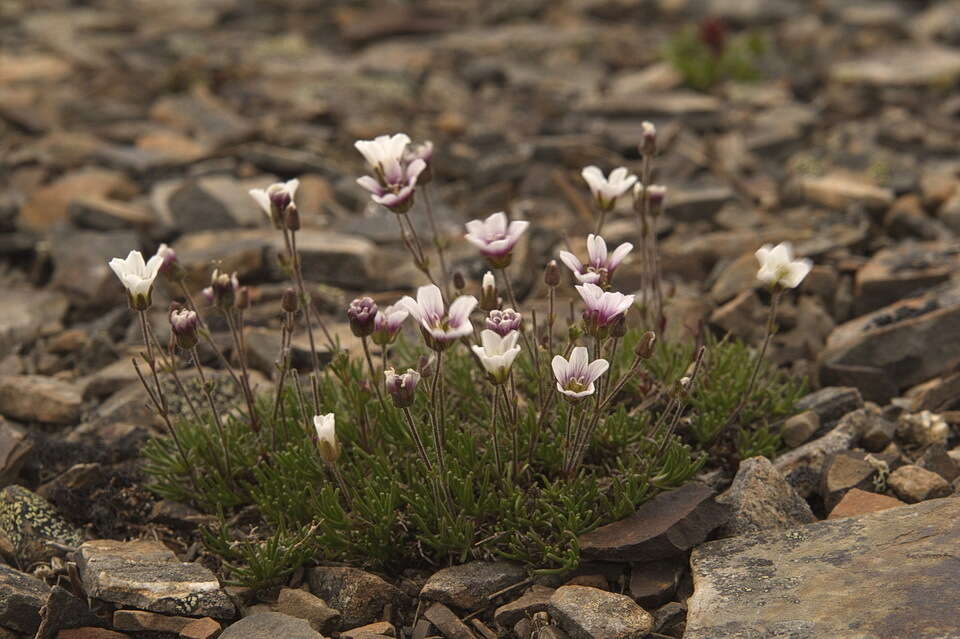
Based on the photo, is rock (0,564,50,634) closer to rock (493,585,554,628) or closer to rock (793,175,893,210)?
rock (493,585,554,628)

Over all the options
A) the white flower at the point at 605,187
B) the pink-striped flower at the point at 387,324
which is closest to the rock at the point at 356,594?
the pink-striped flower at the point at 387,324

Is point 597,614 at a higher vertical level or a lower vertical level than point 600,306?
lower

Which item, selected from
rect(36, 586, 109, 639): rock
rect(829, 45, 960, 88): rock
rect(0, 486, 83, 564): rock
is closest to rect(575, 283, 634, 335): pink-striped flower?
rect(36, 586, 109, 639): rock

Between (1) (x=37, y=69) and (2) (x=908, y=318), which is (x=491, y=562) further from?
(1) (x=37, y=69)

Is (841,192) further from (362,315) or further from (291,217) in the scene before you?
(362,315)

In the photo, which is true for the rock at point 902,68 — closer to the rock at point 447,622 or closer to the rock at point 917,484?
the rock at point 917,484

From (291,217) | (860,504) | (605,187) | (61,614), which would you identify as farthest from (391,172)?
(860,504)

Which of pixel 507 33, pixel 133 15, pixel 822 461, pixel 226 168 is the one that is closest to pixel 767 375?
pixel 822 461
